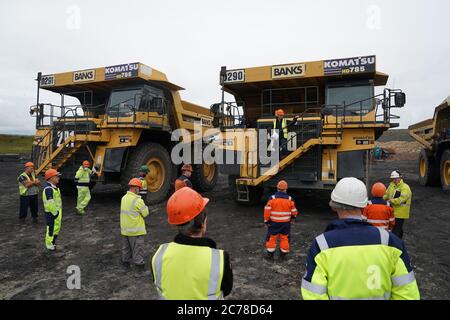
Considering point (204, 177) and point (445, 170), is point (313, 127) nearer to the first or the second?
point (204, 177)

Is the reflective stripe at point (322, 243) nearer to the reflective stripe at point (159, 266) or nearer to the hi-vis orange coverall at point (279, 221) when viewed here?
the reflective stripe at point (159, 266)

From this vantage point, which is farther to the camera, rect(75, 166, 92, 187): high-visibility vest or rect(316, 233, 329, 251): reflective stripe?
rect(75, 166, 92, 187): high-visibility vest

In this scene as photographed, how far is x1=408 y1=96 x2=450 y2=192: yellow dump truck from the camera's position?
10.1 m

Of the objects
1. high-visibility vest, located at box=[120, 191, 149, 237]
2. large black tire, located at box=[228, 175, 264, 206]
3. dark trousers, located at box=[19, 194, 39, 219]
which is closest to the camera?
high-visibility vest, located at box=[120, 191, 149, 237]

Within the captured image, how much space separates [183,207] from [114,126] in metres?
6.42

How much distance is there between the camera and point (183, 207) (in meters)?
1.82

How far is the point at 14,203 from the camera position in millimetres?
8641

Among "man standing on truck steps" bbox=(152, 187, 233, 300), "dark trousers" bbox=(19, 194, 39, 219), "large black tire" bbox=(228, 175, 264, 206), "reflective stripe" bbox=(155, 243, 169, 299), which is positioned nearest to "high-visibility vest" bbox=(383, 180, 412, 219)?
"large black tire" bbox=(228, 175, 264, 206)

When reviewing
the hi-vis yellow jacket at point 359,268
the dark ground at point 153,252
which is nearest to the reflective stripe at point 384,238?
the hi-vis yellow jacket at point 359,268

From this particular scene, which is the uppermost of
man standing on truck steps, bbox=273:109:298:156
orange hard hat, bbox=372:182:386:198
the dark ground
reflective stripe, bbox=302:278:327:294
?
man standing on truck steps, bbox=273:109:298:156

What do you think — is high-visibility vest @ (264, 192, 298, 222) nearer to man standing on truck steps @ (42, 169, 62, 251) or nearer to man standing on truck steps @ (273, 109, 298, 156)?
man standing on truck steps @ (273, 109, 298, 156)

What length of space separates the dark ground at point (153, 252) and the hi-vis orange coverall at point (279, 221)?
27cm

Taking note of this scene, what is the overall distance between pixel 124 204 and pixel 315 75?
5266mm
